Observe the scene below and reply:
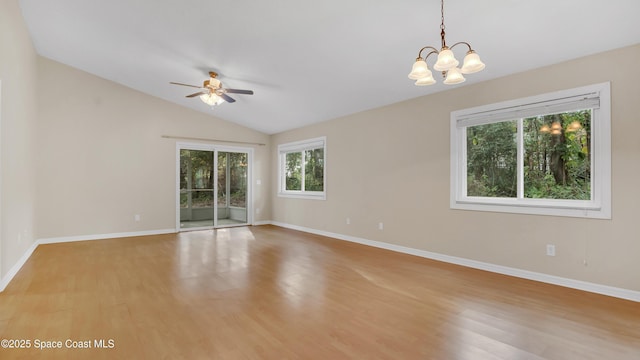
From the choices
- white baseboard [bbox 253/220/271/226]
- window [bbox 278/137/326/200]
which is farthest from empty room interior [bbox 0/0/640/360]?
white baseboard [bbox 253/220/271/226]

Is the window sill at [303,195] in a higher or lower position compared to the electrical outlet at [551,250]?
higher

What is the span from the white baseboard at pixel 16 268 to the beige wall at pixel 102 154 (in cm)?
86

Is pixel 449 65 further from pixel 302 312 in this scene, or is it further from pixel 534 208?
pixel 534 208

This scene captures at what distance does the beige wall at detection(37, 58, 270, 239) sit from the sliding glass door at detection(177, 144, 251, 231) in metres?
0.28

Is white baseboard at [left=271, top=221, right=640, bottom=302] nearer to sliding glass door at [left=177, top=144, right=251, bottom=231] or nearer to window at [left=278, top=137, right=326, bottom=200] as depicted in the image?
window at [left=278, top=137, right=326, bottom=200]

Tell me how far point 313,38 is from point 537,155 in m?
3.09

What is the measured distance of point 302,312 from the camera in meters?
2.73

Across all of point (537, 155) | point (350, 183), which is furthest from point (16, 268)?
point (537, 155)

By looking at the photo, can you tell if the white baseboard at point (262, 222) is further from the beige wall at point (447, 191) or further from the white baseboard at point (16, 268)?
the white baseboard at point (16, 268)

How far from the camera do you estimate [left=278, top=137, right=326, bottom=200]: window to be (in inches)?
273

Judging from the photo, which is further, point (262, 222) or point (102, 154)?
point (262, 222)

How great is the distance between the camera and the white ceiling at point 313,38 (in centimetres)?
285

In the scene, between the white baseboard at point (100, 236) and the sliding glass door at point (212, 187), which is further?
the sliding glass door at point (212, 187)

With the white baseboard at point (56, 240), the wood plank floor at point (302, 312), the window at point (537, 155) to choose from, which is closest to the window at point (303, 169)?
the wood plank floor at point (302, 312)
